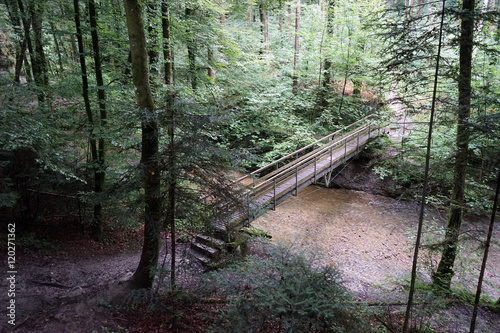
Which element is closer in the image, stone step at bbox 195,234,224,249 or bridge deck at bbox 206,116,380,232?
stone step at bbox 195,234,224,249

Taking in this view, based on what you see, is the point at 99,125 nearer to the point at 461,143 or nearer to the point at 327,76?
the point at 461,143

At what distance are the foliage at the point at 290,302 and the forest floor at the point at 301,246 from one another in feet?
2.25

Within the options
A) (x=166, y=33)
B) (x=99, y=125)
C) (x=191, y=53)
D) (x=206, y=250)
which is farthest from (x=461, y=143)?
(x=191, y=53)

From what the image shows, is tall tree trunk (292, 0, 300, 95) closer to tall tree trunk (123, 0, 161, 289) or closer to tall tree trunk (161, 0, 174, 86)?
Answer: tall tree trunk (161, 0, 174, 86)

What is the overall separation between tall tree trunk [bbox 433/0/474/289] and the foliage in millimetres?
3165

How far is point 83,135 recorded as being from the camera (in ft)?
22.3

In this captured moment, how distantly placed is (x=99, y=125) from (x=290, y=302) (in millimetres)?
6232

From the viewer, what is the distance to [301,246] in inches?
193


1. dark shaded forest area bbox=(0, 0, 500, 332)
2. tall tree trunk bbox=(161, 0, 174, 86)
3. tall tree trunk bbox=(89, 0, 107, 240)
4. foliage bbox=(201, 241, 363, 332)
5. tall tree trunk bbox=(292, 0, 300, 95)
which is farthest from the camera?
tall tree trunk bbox=(292, 0, 300, 95)

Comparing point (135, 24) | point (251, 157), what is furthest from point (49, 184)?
point (251, 157)

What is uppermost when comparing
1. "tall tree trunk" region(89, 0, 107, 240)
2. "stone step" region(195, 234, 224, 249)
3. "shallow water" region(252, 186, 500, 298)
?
"tall tree trunk" region(89, 0, 107, 240)

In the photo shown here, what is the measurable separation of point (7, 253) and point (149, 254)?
3.92 meters

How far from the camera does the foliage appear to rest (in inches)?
128

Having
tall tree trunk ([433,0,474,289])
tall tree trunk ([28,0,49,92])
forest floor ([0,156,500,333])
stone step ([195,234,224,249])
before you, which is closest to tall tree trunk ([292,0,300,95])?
forest floor ([0,156,500,333])
